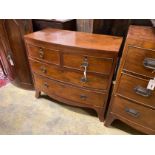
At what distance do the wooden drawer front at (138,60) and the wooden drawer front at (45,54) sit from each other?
24.3 inches

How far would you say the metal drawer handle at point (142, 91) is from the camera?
1027 mm

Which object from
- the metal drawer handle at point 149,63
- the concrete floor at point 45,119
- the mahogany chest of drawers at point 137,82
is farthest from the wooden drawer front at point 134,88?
the concrete floor at point 45,119

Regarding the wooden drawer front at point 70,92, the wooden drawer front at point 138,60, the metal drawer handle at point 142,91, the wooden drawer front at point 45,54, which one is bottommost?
the wooden drawer front at point 70,92

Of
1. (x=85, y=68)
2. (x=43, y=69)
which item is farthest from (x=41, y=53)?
(x=85, y=68)

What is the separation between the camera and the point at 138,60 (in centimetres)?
96

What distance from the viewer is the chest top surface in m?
1.14

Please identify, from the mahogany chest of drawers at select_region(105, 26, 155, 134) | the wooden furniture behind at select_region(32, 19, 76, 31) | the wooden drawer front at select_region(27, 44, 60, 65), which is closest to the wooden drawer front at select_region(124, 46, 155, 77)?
the mahogany chest of drawers at select_region(105, 26, 155, 134)

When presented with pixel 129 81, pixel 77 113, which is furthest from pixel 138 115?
pixel 77 113

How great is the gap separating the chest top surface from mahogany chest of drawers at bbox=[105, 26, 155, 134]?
0.50 feet

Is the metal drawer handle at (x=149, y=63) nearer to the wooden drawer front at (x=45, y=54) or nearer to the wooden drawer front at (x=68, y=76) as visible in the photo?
the wooden drawer front at (x=68, y=76)

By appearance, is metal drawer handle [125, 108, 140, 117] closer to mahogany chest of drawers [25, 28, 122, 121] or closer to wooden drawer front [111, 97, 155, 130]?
wooden drawer front [111, 97, 155, 130]

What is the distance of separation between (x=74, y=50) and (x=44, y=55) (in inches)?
13.7

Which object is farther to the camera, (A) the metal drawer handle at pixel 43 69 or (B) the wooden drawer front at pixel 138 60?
(A) the metal drawer handle at pixel 43 69
